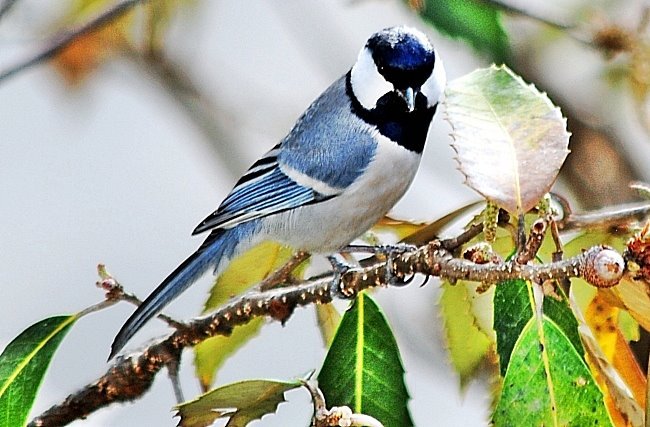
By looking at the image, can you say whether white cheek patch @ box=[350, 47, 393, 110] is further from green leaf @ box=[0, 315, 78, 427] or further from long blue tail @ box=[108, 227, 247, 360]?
green leaf @ box=[0, 315, 78, 427]

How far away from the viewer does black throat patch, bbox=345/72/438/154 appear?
0.94 m

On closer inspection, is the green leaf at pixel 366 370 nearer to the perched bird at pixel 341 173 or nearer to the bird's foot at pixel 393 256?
the bird's foot at pixel 393 256

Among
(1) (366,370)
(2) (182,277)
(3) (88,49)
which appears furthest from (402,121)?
(3) (88,49)

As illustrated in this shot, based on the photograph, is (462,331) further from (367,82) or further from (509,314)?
(367,82)

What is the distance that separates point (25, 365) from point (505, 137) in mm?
385

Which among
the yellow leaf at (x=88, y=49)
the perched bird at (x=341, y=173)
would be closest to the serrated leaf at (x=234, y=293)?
the perched bird at (x=341, y=173)

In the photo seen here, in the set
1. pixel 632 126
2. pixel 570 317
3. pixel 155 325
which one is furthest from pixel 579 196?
pixel 570 317

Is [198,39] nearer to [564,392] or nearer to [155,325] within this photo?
[155,325]

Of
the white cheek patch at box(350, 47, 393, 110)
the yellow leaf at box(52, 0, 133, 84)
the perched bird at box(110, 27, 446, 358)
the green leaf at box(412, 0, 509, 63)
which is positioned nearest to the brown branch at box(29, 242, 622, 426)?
the perched bird at box(110, 27, 446, 358)

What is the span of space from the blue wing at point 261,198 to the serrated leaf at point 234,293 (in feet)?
0.16

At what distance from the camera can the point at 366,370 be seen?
0.65 metres

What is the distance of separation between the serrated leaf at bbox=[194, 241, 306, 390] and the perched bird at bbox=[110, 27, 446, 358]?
3cm

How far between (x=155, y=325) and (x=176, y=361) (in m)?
0.98

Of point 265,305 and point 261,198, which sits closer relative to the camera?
point 265,305
